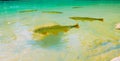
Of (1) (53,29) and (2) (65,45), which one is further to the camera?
(1) (53,29)

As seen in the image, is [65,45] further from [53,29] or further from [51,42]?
[53,29]

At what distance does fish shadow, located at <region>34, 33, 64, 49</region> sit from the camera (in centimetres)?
700

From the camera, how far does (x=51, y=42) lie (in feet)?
24.1

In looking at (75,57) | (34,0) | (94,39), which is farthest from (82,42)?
(34,0)

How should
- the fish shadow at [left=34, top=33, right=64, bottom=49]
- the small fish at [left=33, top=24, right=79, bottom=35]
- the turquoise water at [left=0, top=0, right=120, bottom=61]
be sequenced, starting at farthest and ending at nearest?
the small fish at [left=33, top=24, right=79, bottom=35]
the fish shadow at [left=34, top=33, right=64, bottom=49]
the turquoise water at [left=0, top=0, right=120, bottom=61]

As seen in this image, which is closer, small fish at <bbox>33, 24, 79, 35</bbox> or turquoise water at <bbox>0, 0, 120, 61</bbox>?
turquoise water at <bbox>0, 0, 120, 61</bbox>

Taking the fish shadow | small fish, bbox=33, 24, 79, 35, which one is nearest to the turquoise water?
the fish shadow

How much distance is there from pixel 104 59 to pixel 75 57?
0.68 metres

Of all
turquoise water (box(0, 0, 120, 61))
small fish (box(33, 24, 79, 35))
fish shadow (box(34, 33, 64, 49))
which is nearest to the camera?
turquoise water (box(0, 0, 120, 61))

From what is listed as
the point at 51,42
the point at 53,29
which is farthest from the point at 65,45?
the point at 53,29

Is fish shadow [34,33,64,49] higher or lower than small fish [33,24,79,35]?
higher

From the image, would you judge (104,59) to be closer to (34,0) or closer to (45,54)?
(45,54)

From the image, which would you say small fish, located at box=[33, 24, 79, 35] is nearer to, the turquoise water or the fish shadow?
the turquoise water

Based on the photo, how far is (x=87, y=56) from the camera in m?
5.89
